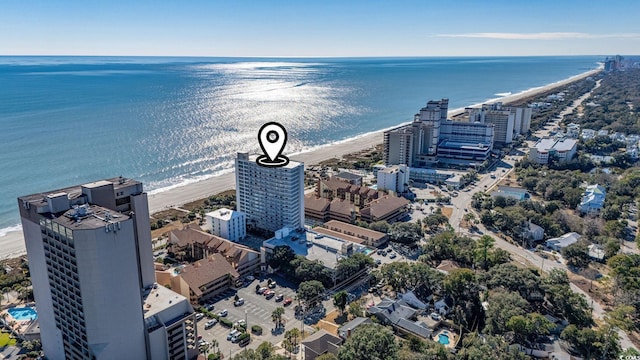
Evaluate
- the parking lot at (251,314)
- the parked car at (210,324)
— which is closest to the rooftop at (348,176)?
the parking lot at (251,314)

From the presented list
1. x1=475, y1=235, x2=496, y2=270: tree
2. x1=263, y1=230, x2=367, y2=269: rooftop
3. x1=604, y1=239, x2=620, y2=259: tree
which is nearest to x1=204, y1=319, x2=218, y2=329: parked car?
x1=263, y1=230, x2=367, y2=269: rooftop

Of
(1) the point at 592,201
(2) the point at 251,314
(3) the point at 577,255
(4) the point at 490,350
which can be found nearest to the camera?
(4) the point at 490,350

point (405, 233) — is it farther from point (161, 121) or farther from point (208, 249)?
point (161, 121)

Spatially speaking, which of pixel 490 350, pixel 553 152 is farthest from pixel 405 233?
pixel 553 152

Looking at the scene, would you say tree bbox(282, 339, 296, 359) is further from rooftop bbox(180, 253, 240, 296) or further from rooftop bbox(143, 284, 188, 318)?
rooftop bbox(180, 253, 240, 296)

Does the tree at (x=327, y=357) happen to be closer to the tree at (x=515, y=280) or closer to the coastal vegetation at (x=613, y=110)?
the tree at (x=515, y=280)
